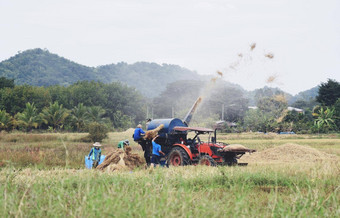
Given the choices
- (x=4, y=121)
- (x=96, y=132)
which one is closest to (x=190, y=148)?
(x=96, y=132)

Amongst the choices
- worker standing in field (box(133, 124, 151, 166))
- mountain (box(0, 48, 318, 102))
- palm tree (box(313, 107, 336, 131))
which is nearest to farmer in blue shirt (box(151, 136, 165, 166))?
worker standing in field (box(133, 124, 151, 166))

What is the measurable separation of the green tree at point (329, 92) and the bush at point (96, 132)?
3420 centimetres

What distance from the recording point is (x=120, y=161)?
11.8m

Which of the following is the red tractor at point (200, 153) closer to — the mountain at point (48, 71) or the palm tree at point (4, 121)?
the palm tree at point (4, 121)

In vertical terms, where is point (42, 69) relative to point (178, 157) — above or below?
above

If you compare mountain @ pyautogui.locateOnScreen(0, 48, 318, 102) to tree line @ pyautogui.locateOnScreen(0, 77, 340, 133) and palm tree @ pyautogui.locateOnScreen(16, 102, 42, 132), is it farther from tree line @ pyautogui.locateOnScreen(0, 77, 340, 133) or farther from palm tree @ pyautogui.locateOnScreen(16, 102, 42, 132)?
palm tree @ pyautogui.locateOnScreen(16, 102, 42, 132)

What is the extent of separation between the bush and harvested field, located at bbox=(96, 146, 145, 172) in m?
20.0

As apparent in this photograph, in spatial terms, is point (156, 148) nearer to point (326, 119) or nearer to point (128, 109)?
point (326, 119)

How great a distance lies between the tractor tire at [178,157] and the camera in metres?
13.4

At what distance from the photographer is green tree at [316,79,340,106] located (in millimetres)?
52803

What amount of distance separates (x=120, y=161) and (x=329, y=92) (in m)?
48.4

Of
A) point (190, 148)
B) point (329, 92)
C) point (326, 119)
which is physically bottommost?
point (190, 148)

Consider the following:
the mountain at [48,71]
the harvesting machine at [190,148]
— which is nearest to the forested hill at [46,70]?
the mountain at [48,71]

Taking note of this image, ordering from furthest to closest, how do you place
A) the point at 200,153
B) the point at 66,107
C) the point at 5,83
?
the point at 66,107 < the point at 5,83 < the point at 200,153
